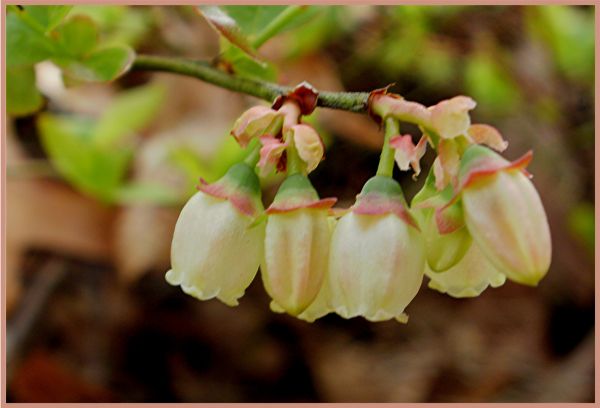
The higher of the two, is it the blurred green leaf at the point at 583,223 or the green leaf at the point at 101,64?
the green leaf at the point at 101,64

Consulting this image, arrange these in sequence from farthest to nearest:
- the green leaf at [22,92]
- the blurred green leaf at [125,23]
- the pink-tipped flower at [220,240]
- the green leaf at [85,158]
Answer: the blurred green leaf at [125,23], the green leaf at [85,158], the green leaf at [22,92], the pink-tipped flower at [220,240]

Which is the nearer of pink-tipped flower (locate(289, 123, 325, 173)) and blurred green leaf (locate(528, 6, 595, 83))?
pink-tipped flower (locate(289, 123, 325, 173))

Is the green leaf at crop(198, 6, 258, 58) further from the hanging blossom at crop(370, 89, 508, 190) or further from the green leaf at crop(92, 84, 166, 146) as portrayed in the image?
the green leaf at crop(92, 84, 166, 146)

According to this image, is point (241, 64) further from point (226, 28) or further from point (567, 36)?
point (567, 36)

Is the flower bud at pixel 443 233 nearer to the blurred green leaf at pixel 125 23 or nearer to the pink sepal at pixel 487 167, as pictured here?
the pink sepal at pixel 487 167

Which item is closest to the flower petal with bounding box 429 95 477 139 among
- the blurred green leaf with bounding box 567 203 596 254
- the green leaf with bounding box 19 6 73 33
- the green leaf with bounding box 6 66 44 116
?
the green leaf with bounding box 19 6 73 33

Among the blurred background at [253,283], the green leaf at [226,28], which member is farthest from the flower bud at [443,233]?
the blurred background at [253,283]

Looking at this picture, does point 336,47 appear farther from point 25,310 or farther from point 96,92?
point 25,310

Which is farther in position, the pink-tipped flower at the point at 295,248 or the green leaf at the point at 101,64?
the green leaf at the point at 101,64
